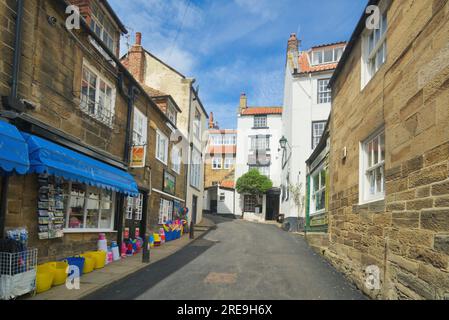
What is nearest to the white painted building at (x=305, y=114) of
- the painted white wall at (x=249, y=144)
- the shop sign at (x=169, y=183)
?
the shop sign at (x=169, y=183)

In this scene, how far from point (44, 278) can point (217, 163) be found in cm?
3486

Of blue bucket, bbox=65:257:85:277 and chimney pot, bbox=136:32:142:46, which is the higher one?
chimney pot, bbox=136:32:142:46

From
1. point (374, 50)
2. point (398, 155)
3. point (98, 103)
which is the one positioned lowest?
point (398, 155)

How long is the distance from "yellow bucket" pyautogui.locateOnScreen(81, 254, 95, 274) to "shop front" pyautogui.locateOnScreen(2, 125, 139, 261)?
0.31m

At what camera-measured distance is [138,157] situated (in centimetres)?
1158

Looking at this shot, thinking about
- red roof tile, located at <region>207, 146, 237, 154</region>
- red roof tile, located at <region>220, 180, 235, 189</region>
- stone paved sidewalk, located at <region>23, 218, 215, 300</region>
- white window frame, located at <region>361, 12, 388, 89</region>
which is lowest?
stone paved sidewalk, located at <region>23, 218, 215, 300</region>

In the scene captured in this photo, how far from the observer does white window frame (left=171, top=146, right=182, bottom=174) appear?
18484 millimetres

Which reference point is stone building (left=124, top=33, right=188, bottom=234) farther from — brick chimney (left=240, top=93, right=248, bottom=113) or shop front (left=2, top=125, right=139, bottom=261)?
brick chimney (left=240, top=93, right=248, bottom=113)

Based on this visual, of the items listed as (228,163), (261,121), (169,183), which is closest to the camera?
(169,183)

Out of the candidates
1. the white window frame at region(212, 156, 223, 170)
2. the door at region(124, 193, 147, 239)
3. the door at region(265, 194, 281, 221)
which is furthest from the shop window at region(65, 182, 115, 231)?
the white window frame at region(212, 156, 223, 170)

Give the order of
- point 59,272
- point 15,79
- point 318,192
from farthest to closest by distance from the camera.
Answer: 1. point 318,192
2. point 59,272
3. point 15,79

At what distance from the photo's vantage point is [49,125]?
7160 mm

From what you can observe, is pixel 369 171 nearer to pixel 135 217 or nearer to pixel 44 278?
pixel 44 278

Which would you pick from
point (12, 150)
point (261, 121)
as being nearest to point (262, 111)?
point (261, 121)
